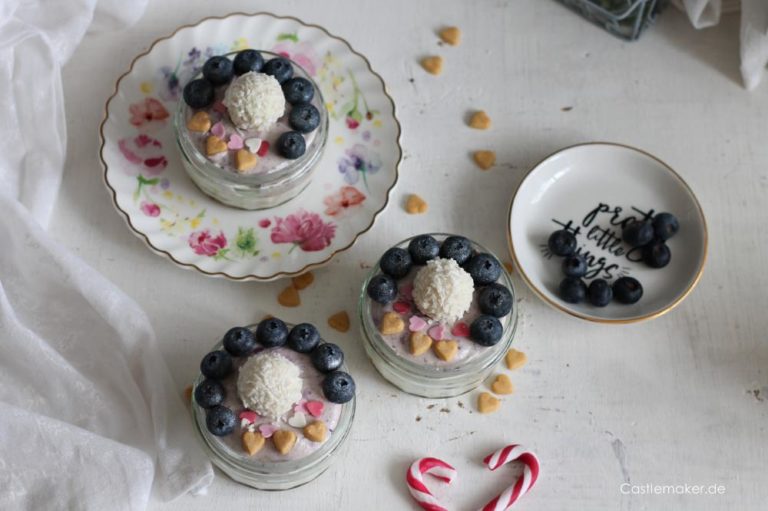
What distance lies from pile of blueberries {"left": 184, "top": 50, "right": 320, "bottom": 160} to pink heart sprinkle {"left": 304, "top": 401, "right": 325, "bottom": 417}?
0.35 m

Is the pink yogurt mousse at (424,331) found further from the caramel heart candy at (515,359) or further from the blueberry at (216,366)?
the blueberry at (216,366)

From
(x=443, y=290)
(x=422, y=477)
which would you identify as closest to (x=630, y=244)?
(x=443, y=290)

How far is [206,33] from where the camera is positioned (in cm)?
158

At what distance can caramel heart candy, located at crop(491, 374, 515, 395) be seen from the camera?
1426 mm

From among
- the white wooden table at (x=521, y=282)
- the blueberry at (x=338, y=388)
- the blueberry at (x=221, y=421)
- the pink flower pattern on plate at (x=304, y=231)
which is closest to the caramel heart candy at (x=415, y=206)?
the white wooden table at (x=521, y=282)

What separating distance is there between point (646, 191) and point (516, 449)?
18.1 inches

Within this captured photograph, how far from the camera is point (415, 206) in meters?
1.53

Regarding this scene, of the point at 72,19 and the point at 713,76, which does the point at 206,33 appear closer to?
the point at 72,19

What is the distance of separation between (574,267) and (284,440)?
499mm

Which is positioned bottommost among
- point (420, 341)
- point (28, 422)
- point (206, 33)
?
point (28, 422)

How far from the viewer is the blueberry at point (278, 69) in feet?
4.72

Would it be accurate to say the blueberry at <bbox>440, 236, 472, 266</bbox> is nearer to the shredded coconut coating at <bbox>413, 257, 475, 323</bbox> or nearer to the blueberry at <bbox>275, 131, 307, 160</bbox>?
→ the shredded coconut coating at <bbox>413, 257, 475, 323</bbox>

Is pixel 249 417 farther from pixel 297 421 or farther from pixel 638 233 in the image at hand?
pixel 638 233

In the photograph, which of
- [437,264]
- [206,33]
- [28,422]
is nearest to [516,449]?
[437,264]
